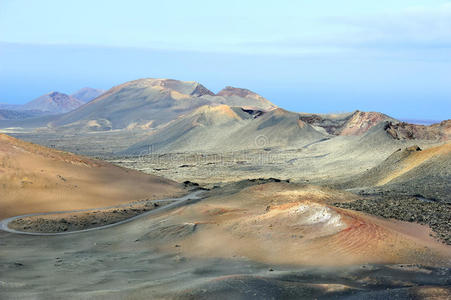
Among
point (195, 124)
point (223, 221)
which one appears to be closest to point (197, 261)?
point (223, 221)

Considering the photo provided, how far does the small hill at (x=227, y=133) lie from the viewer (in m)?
103

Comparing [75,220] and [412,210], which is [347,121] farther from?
[75,220]

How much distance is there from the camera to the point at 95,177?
46.4m

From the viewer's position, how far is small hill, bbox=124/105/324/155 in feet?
337

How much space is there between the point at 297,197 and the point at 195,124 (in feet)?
284

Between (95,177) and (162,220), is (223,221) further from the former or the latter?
(95,177)

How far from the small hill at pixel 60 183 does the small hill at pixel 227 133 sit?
53.0 metres

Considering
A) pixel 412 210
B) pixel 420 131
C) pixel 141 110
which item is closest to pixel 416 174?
pixel 412 210

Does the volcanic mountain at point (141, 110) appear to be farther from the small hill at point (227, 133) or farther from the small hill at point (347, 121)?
the small hill at point (347, 121)

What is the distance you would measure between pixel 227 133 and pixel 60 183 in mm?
74040

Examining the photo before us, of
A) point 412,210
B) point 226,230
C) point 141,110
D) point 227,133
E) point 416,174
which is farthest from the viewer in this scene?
point 141,110

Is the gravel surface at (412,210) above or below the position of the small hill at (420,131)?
below

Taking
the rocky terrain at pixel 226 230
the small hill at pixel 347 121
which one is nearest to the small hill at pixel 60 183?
the rocky terrain at pixel 226 230

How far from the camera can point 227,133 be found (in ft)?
373
